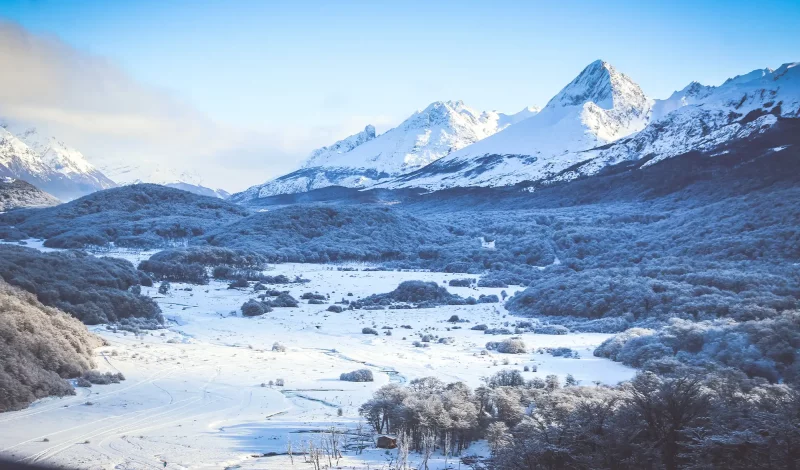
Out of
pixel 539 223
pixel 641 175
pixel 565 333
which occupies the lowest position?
pixel 565 333

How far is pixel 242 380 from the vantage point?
1695 cm

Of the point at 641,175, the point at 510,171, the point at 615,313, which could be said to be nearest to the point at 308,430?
the point at 615,313

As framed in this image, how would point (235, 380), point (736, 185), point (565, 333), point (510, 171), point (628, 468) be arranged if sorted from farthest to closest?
point (510, 171) < point (736, 185) < point (565, 333) < point (235, 380) < point (628, 468)

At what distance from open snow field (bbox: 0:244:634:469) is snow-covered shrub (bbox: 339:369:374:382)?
50 centimetres

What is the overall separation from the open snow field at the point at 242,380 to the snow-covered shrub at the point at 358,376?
505 millimetres

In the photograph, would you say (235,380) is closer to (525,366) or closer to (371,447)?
(371,447)

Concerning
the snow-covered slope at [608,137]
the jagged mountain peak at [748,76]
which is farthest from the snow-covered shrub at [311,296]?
the jagged mountain peak at [748,76]

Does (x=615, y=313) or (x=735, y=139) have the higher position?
(x=735, y=139)

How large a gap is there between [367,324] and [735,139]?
94.4 m

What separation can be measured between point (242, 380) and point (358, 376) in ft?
10.7

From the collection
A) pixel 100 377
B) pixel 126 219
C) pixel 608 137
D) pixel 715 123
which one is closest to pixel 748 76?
pixel 608 137

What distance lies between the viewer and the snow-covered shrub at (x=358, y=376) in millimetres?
17625

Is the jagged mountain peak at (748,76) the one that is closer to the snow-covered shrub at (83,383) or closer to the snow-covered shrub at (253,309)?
the snow-covered shrub at (253,309)

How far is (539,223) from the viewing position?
80.1 metres
